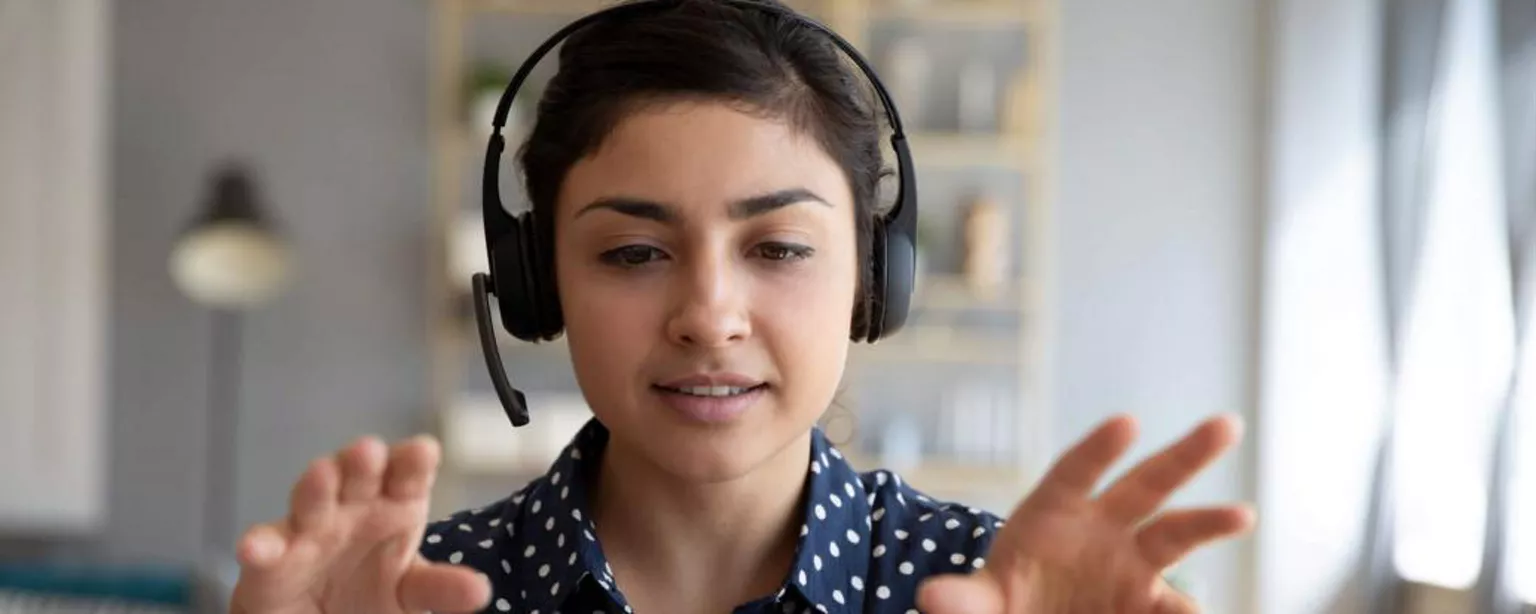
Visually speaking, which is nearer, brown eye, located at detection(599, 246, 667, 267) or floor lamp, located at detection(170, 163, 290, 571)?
brown eye, located at detection(599, 246, 667, 267)

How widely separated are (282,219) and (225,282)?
0.39m

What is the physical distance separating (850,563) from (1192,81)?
10.9ft

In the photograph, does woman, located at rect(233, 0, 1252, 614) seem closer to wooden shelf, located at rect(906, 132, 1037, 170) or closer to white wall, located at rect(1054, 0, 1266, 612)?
wooden shelf, located at rect(906, 132, 1037, 170)

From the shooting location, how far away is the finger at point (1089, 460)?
31.9 inches

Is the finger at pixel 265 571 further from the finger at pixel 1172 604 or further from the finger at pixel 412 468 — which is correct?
the finger at pixel 1172 604

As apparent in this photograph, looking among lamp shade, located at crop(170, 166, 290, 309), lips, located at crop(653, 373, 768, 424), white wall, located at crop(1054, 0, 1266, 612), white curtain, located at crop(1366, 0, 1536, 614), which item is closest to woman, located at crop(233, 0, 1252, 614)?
lips, located at crop(653, 373, 768, 424)

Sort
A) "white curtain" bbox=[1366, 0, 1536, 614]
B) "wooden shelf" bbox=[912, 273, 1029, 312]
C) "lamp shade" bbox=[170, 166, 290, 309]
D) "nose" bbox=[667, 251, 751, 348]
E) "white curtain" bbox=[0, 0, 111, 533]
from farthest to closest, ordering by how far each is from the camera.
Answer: "wooden shelf" bbox=[912, 273, 1029, 312] → "white curtain" bbox=[0, 0, 111, 533] → "lamp shade" bbox=[170, 166, 290, 309] → "white curtain" bbox=[1366, 0, 1536, 614] → "nose" bbox=[667, 251, 751, 348]

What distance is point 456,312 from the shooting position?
412cm

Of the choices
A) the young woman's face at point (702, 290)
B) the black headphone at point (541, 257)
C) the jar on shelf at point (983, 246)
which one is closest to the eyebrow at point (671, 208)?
the young woman's face at point (702, 290)

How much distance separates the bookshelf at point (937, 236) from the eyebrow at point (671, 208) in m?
2.98

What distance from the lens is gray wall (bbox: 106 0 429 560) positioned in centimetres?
413

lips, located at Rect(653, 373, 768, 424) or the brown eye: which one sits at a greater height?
the brown eye

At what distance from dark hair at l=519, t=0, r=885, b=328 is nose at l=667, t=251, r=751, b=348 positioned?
0.11m

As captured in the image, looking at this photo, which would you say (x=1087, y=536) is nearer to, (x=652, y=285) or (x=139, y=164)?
(x=652, y=285)
